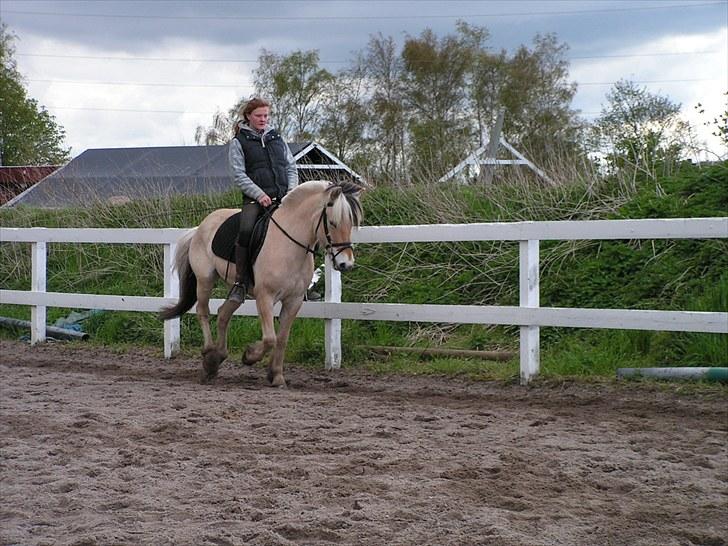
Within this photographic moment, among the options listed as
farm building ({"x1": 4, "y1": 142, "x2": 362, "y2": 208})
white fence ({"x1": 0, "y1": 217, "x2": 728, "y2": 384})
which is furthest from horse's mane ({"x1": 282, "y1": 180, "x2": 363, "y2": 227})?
farm building ({"x1": 4, "y1": 142, "x2": 362, "y2": 208})

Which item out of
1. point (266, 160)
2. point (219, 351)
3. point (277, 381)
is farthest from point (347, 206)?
point (219, 351)

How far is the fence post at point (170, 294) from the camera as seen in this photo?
438 inches

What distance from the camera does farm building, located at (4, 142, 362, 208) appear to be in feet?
55.6

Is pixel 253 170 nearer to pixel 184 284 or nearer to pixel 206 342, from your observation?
pixel 184 284

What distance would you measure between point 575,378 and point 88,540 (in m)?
5.33

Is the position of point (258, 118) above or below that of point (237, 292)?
above

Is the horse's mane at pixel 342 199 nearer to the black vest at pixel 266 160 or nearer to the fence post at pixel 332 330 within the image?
the black vest at pixel 266 160

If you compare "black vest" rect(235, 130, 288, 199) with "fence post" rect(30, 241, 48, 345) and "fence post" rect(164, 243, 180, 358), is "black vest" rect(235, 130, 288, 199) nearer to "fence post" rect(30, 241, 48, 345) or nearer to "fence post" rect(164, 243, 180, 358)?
"fence post" rect(164, 243, 180, 358)

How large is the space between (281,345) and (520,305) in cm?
222

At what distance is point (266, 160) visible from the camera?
365 inches

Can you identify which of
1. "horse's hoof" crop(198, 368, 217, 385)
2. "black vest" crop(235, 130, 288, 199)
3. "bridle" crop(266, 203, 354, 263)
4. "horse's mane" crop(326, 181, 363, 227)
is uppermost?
"black vest" crop(235, 130, 288, 199)

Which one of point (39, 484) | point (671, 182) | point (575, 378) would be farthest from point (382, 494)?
point (671, 182)

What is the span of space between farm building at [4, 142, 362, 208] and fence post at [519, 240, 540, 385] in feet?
11.0

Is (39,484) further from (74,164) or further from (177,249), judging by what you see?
(74,164)
